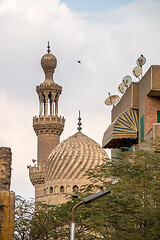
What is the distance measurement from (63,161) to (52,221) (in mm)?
17646

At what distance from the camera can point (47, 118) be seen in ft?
164

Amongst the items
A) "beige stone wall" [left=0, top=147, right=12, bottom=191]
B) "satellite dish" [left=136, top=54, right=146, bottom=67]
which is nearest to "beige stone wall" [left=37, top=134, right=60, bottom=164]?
"satellite dish" [left=136, top=54, right=146, bottom=67]

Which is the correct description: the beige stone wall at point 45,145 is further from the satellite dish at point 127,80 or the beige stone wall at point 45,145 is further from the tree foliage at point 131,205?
the tree foliage at point 131,205

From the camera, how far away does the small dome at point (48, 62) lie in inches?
A: 1976

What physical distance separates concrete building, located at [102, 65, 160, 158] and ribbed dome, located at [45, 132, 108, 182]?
11583 millimetres

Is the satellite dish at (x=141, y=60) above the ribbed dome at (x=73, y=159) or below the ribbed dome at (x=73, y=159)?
above

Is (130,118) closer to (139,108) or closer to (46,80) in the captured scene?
(139,108)

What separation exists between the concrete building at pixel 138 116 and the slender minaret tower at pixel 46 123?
17.6 metres

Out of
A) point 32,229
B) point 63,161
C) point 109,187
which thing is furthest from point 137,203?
point 63,161

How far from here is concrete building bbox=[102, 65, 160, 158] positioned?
26.6 m

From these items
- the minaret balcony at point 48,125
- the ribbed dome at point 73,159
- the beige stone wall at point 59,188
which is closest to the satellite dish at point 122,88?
Answer: the ribbed dome at point 73,159

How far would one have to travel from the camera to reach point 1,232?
15742 millimetres

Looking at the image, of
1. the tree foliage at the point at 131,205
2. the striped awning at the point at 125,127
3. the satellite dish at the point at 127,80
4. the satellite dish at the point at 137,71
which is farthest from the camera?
the satellite dish at the point at 127,80

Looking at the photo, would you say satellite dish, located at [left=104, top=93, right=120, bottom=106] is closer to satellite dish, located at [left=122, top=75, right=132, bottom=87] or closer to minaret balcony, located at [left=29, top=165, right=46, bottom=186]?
satellite dish, located at [left=122, top=75, right=132, bottom=87]
